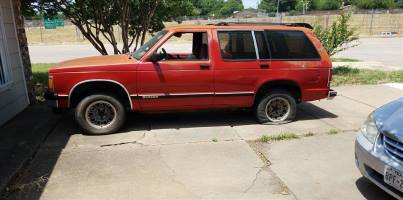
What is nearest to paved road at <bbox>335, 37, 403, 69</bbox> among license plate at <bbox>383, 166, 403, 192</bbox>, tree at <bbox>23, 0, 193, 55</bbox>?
tree at <bbox>23, 0, 193, 55</bbox>

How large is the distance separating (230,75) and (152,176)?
2.41 metres

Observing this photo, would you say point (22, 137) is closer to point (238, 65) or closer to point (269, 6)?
point (238, 65)

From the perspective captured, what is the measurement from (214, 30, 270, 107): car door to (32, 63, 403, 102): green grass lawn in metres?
4.79

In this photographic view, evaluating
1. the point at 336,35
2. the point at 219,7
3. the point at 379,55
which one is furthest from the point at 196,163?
the point at 219,7

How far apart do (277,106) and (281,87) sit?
344mm

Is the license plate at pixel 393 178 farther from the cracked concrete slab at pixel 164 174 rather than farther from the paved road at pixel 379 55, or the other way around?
the paved road at pixel 379 55

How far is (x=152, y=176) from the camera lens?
474cm

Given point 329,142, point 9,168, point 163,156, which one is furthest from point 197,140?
point 9,168

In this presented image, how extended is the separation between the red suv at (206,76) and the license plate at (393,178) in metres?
3.17

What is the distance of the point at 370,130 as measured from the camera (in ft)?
13.5

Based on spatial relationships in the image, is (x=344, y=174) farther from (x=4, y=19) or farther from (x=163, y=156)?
(x=4, y=19)

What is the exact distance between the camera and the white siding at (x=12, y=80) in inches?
280

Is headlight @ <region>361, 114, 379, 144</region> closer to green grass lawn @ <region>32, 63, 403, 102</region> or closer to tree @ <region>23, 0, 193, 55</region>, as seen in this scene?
green grass lawn @ <region>32, 63, 403, 102</region>

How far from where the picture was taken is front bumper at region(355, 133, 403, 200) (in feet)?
11.9
